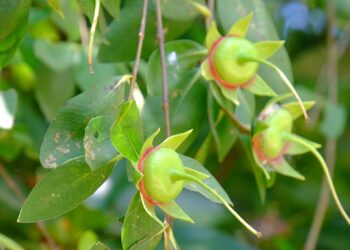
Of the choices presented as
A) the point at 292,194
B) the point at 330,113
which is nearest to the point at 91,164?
the point at 330,113

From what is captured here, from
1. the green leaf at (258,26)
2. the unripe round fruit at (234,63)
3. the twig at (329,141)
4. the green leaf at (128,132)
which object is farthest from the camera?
the twig at (329,141)

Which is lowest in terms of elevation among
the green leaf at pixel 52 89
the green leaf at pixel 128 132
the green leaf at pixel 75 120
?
the green leaf at pixel 52 89

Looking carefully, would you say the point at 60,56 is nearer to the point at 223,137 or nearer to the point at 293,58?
the point at 223,137

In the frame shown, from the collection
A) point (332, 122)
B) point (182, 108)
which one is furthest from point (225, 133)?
point (332, 122)

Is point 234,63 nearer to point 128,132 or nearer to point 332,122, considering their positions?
point 128,132

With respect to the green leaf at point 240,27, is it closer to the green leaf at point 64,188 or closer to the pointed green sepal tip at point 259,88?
the pointed green sepal tip at point 259,88

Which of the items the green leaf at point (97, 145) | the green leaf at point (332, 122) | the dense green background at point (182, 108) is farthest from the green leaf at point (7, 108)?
the green leaf at point (332, 122)
